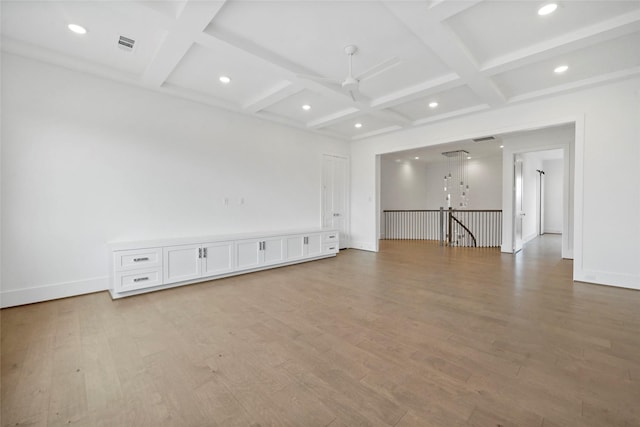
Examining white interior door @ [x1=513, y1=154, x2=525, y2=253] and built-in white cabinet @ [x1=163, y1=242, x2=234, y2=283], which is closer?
built-in white cabinet @ [x1=163, y1=242, x2=234, y2=283]

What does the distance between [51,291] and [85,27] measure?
327 cm

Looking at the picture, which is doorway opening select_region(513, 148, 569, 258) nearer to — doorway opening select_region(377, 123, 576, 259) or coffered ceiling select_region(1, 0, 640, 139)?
doorway opening select_region(377, 123, 576, 259)

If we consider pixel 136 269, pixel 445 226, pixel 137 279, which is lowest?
pixel 137 279

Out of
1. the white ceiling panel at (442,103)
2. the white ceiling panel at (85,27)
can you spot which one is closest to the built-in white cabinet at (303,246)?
the white ceiling panel at (442,103)

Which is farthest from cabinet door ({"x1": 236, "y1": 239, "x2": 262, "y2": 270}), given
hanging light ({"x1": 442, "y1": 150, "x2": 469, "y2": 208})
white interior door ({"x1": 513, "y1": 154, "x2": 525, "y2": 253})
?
hanging light ({"x1": 442, "y1": 150, "x2": 469, "y2": 208})

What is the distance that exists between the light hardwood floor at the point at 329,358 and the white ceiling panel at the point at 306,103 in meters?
3.30

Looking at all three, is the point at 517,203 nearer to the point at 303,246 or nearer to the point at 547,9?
the point at 547,9

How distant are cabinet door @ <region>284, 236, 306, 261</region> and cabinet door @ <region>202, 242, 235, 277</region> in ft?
3.96

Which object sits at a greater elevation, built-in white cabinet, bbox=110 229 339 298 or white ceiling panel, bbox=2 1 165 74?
white ceiling panel, bbox=2 1 165 74

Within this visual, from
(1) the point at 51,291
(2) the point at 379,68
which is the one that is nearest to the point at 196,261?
(1) the point at 51,291

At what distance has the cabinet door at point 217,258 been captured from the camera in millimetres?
4266

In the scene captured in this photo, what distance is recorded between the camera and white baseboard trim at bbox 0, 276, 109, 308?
10.6 feet

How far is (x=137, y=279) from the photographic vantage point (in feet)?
11.9

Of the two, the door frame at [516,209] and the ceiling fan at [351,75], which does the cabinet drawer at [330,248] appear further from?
the door frame at [516,209]
